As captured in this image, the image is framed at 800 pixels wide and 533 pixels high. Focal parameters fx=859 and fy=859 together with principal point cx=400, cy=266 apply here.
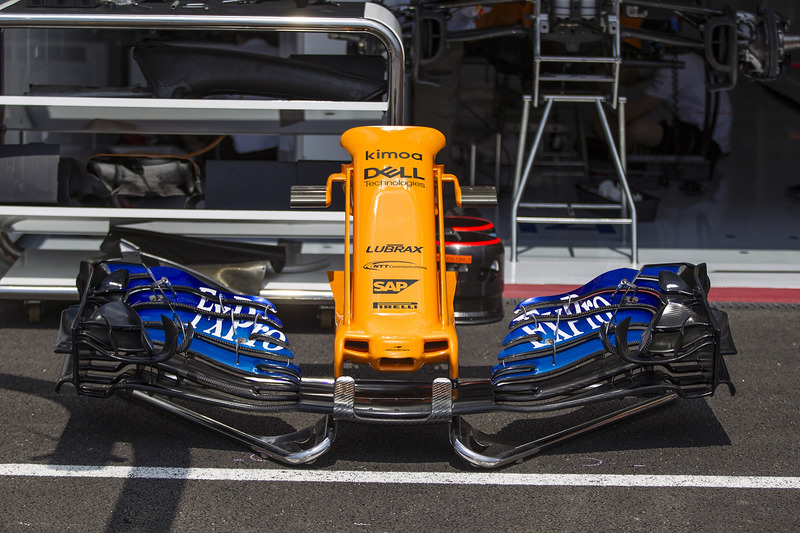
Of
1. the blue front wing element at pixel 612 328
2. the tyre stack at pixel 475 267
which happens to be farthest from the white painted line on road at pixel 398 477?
the tyre stack at pixel 475 267

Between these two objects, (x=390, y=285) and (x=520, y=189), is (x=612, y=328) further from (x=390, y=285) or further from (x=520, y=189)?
(x=520, y=189)

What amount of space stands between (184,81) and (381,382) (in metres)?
2.55

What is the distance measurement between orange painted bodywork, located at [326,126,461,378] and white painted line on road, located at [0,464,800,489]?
419mm

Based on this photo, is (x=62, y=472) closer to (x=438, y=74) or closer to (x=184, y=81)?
(x=184, y=81)

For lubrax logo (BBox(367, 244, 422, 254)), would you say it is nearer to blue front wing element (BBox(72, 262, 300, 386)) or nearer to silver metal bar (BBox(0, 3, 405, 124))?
blue front wing element (BBox(72, 262, 300, 386))

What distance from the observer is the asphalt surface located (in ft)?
10.0

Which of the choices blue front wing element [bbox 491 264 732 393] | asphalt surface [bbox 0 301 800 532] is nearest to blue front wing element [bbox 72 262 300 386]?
asphalt surface [bbox 0 301 800 532]

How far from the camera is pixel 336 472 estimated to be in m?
3.40

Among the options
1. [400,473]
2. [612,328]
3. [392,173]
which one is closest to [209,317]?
[392,173]

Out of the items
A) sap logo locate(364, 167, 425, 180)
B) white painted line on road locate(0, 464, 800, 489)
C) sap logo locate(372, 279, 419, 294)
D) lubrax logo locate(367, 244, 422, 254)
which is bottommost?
white painted line on road locate(0, 464, 800, 489)

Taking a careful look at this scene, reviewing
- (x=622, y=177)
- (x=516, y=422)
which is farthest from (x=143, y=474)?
(x=622, y=177)

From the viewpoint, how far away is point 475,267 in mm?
4926

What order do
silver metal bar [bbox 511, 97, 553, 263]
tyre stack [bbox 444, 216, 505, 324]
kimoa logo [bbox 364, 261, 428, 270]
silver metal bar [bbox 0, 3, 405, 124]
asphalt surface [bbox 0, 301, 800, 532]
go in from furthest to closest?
1. silver metal bar [bbox 511, 97, 553, 263]
2. tyre stack [bbox 444, 216, 505, 324]
3. silver metal bar [bbox 0, 3, 405, 124]
4. kimoa logo [bbox 364, 261, 428, 270]
5. asphalt surface [bbox 0, 301, 800, 532]

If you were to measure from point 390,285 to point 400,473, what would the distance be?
77cm
